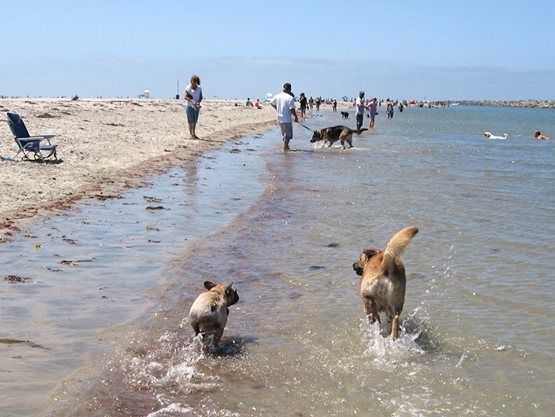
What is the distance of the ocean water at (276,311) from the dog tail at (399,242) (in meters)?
0.80

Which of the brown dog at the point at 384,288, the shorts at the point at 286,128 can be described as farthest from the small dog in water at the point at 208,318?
the shorts at the point at 286,128

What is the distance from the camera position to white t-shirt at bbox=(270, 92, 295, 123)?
19516mm

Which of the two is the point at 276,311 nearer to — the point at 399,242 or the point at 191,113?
the point at 399,242

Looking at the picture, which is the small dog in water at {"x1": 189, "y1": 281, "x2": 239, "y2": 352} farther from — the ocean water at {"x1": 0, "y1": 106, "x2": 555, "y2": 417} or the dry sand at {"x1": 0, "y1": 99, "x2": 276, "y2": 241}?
the dry sand at {"x1": 0, "y1": 99, "x2": 276, "y2": 241}

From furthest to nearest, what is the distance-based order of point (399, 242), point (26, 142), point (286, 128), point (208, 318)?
1. point (286, 128)
2. point (26, 142)
3. point (208, 318)
4. point (399, 242)

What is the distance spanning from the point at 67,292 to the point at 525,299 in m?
4.66

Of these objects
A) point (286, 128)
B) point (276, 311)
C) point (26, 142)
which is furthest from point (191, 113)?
point (276, 311)

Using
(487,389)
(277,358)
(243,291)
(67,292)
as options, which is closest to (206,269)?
(243,291)

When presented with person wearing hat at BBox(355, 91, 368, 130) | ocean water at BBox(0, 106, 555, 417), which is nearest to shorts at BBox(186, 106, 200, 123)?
ocean water at BBox(0, 106, 555, 417)

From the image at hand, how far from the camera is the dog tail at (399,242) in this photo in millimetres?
4656

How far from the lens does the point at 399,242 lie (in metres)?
4.71

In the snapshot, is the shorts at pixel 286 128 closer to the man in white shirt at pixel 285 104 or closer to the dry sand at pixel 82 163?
the man in white shirt at pixel 285 104

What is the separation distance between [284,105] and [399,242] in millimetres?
15390

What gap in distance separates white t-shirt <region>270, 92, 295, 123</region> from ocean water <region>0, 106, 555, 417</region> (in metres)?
7.86
